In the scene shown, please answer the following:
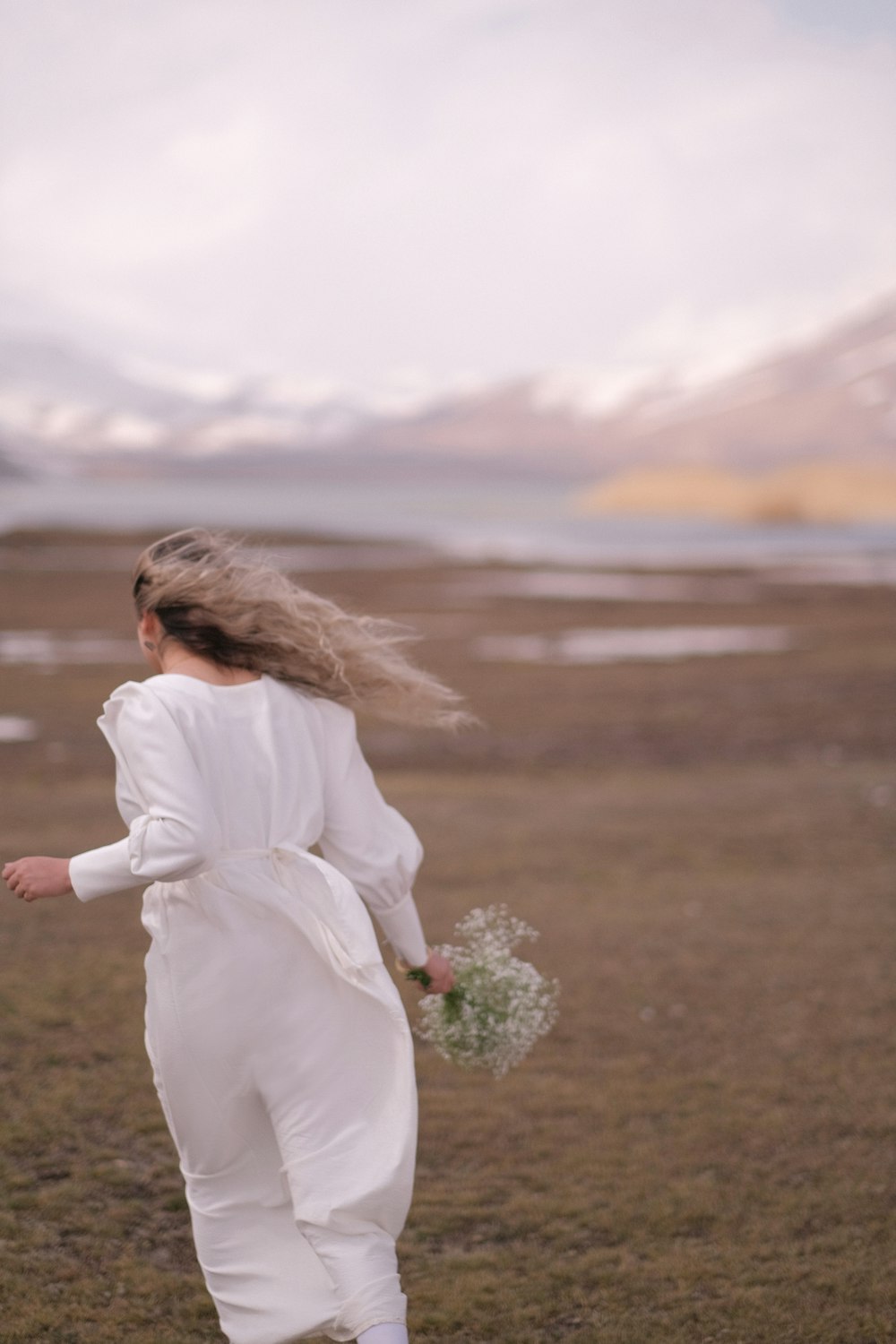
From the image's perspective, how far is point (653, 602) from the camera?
91.9 feet

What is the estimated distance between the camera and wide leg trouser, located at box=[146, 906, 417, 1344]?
8.68ft

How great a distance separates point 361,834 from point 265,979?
13.7 inches

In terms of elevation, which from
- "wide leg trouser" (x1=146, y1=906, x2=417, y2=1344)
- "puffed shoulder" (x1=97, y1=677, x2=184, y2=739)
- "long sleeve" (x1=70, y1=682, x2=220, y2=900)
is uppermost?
"puffed shoulder" (x1=97, y1=677, x2=184, y2=739)

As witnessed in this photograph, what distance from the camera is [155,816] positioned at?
8.11 ft

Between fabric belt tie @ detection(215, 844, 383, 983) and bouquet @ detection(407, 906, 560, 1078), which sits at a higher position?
fabric belt tie @ detection(215, 844, 383, 983)

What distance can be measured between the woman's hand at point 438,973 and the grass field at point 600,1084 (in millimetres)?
850

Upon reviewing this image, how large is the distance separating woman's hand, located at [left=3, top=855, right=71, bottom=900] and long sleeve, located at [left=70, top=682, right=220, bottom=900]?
29 mm

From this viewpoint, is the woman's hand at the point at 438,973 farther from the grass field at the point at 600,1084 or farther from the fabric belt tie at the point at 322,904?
the grass field at the point at 600,1084

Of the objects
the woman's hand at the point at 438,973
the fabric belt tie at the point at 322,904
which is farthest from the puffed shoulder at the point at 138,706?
the woman's hand at the point at 438,973

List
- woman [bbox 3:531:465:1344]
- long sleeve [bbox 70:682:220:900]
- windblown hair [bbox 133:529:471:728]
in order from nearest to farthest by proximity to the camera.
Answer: long sleeve [bbox 70:682:220:900]
woman [bbox 3:531:465:1344]
windblown hair [bbox 133:529:471:728]

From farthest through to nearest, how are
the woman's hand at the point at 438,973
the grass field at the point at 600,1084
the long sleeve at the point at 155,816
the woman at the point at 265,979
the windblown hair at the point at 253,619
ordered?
the grass field at the point at 600,1084 → the woman's hand at the point at 438,973 → the windblown hair at the point at 253,619 → the woman at the point at 265,979 → the long sleeve at the point at 155,816

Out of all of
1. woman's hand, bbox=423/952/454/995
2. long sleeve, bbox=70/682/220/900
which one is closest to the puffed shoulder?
long sleeve, bbox=70/682/220/900

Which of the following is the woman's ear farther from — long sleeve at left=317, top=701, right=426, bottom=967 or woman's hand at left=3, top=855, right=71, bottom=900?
woman's hand at left=3, top=855, right=71, bottom=900

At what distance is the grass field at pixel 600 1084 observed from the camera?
343cm
